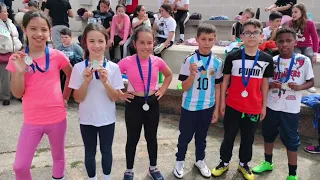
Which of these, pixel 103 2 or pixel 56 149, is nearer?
pixel 56 149

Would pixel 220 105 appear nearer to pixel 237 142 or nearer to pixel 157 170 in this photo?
pixel 157 170

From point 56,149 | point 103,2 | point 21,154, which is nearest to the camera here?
point 21,154

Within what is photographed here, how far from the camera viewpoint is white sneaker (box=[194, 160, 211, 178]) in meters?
3.48

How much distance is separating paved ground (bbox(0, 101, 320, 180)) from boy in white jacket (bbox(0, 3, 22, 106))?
2.51 feet

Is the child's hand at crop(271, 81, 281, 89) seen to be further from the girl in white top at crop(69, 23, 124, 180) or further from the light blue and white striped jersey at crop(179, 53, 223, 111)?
the girl in white top at crop(69, 23, 124, 180)

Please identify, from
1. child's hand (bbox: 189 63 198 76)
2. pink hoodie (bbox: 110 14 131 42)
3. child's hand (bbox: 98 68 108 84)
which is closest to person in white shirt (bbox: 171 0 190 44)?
pink hoodie (bbox: 110 14 131 42)

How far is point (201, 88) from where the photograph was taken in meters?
3.24

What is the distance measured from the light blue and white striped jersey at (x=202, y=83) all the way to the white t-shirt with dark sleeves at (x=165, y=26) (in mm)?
3561

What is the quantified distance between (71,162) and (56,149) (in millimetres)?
973

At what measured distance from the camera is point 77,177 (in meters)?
3.42

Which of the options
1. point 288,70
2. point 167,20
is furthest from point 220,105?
point 167,20

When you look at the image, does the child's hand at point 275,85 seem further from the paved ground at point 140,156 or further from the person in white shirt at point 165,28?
the person in white shirt at point 165,28

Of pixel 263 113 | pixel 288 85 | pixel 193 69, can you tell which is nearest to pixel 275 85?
pixel 288 85

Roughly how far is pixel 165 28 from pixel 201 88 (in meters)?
3.73
